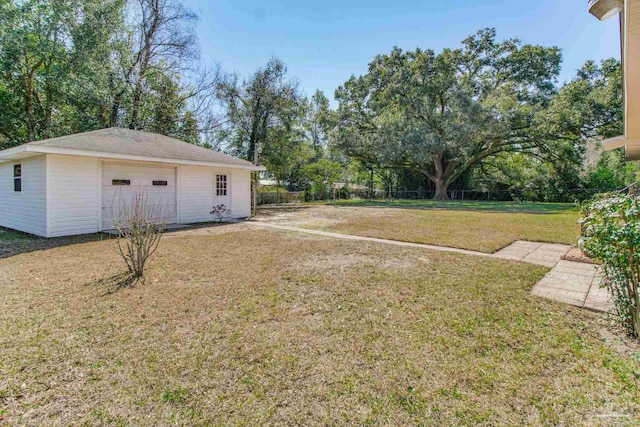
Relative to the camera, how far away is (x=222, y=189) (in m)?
12.4

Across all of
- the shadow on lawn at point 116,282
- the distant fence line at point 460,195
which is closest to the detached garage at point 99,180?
the shadow on lawn at point 116,282

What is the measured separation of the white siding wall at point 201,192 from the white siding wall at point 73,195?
2560mm

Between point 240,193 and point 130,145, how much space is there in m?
4.56

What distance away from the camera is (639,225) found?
2549 millimetres

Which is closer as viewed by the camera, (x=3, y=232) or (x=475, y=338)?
(x=475, y=338)

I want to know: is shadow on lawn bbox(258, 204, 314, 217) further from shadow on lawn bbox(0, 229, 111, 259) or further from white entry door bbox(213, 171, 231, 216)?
shadow on lawn bbox(0, 229, 111, 259)

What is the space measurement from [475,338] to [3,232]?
1234cm

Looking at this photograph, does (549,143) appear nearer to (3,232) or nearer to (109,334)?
(109,334)

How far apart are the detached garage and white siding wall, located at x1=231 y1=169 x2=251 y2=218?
53 centimetres

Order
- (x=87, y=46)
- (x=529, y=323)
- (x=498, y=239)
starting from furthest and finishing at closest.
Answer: (x=87, y=46)
(x=498, y=239)
(x=529, y=323)

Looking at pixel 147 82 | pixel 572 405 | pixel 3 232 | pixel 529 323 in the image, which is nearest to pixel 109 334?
pixel 572 405

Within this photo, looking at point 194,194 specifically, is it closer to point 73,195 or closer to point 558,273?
point 73,195

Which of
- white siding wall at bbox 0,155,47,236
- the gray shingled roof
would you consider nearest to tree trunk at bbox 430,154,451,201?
the gray shingled roof

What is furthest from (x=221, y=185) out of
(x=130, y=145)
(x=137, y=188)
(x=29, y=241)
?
(x=29, y=241)
